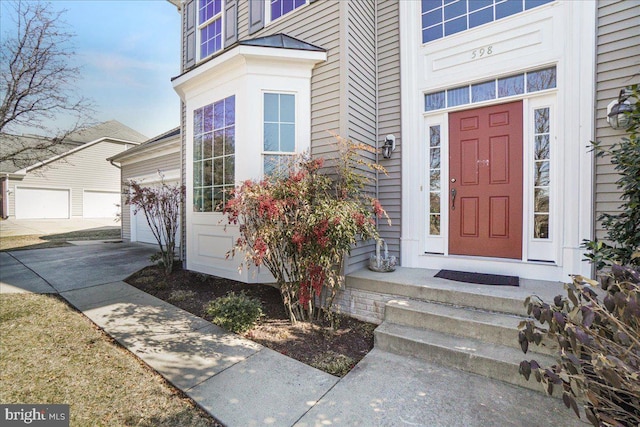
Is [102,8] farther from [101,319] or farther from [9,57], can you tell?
[101,319]

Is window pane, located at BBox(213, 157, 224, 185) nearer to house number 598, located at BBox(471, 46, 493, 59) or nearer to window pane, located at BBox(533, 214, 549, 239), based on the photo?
house number 598, located at BBox(471, 46, 493, 59)

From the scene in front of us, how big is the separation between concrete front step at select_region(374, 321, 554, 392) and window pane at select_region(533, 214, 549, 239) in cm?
174

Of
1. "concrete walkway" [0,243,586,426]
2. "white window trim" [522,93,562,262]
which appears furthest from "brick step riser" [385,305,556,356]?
"white window trim" [522,93,562,262]

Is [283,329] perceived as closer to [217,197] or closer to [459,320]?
[459,320]

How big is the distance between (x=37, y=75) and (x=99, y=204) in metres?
16.3

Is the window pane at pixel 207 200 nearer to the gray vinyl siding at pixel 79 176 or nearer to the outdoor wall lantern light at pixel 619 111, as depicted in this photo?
the outdoor wall lantern light at pixel 619 111

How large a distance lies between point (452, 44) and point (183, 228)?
593cm

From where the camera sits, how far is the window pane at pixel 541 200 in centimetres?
350

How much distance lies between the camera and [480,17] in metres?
3.80

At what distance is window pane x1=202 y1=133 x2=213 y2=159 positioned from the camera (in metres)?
4.61

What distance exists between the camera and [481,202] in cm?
380

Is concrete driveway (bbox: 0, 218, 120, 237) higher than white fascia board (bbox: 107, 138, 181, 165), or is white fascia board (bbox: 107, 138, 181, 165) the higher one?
white fascia board (bbox: 107, 138, 181, 165)

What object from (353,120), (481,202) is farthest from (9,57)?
(481,202)

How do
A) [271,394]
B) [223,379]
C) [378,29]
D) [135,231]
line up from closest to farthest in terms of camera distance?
[271,394], [223,379], [378,29], [135,231]
